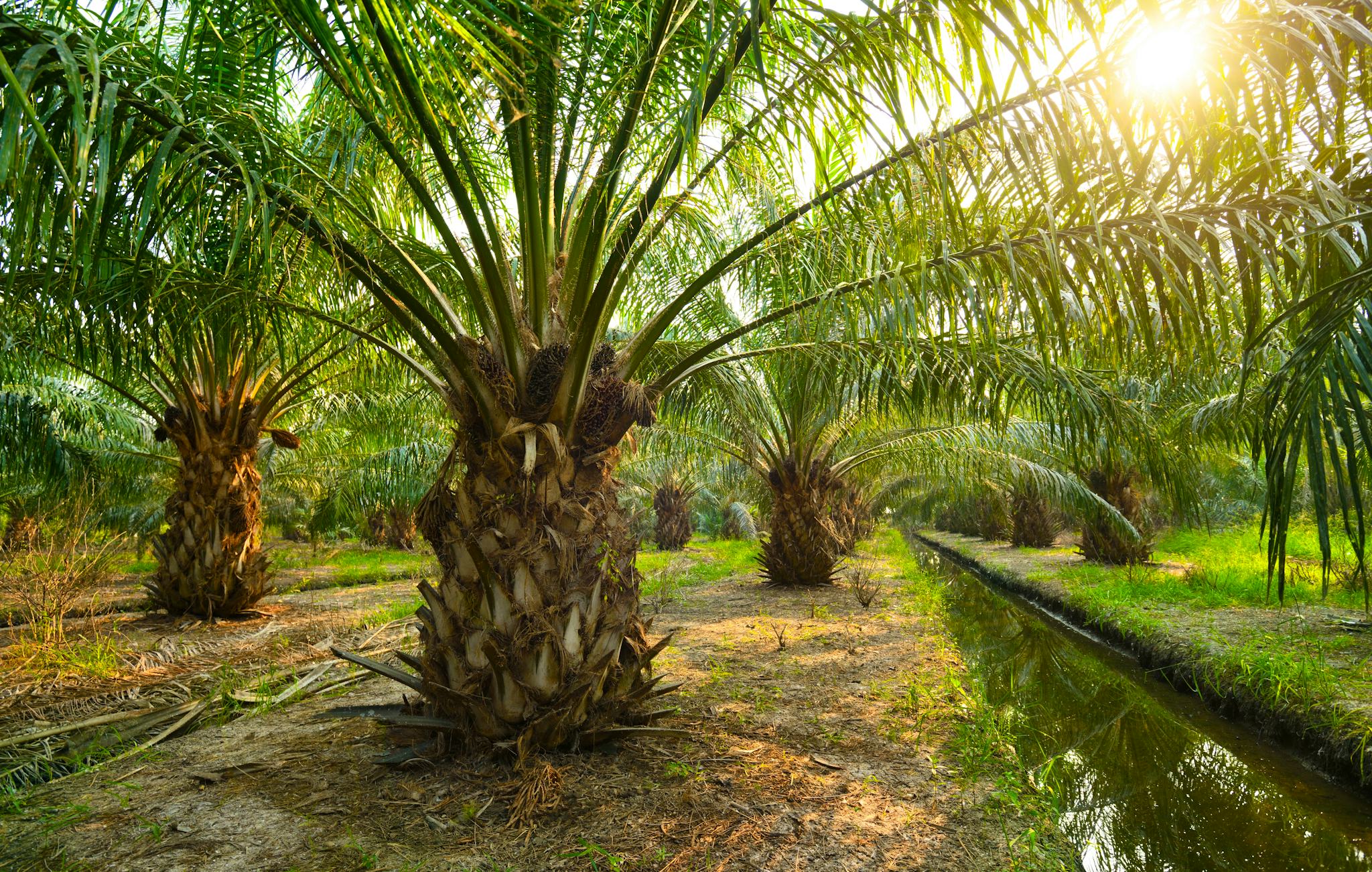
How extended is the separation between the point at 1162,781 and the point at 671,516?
1627cm

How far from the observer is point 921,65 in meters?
2.54

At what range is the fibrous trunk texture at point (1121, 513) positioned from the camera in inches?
442

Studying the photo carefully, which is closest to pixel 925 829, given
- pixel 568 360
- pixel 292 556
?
pixel 568 360

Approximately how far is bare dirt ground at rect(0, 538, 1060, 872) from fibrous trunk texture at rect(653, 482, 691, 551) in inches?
600

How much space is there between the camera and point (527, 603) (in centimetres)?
320

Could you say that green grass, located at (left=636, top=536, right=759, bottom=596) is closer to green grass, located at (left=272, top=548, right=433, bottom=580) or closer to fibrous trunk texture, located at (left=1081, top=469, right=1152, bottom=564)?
green grass, located at (left=272, top=548, right=433, bottom=580)

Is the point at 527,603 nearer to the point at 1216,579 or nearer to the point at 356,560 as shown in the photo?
the point at 1216,579

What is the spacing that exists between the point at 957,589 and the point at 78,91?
12.1m

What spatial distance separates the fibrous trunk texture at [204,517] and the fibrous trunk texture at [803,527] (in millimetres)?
6254

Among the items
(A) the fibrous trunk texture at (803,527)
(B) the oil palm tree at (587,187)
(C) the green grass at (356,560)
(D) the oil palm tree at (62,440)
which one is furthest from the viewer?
(C) the green grass at (356,560)

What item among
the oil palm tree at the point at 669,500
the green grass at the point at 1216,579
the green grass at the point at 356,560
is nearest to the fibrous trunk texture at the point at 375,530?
the green grass at the point at 356,560

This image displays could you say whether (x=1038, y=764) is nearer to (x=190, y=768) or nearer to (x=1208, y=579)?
(x=190, y=768)

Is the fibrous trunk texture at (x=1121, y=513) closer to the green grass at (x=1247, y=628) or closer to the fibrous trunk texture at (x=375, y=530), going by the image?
the green grass at (x=1247, y=628)

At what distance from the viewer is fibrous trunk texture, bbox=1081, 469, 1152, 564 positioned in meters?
11.2
